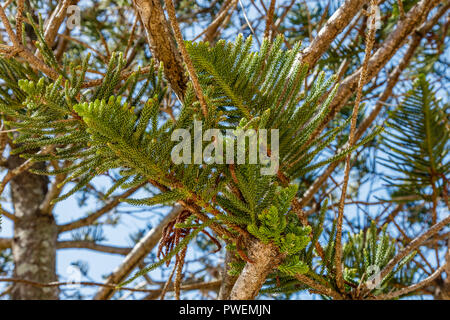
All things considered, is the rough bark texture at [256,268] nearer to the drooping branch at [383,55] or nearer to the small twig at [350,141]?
the small twig at [350,141]

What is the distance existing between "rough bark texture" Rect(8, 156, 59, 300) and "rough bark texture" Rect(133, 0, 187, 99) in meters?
1.50

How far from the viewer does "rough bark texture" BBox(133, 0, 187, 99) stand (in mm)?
920

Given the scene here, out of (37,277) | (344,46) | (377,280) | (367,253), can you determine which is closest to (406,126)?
(344,46)

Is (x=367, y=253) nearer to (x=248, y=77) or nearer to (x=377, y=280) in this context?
(x=377, y=280)

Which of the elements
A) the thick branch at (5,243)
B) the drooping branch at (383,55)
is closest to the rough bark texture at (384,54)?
the drooping branch at (383,55)

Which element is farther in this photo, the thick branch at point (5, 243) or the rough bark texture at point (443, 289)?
the thick branch at point (5, 243)

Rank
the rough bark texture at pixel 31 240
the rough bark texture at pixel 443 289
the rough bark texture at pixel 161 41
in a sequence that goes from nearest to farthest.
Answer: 1. the rough bark texture at pixel 161 41
2. the rough bark texture at pixel 443 289
3. the rough bark texture at pixel 31 240

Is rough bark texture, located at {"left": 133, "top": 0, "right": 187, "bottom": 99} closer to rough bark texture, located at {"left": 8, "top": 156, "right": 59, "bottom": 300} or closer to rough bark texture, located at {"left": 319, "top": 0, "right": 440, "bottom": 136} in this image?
rough bark texture, located at {"left": 319, "top": 0, "right": 440, "bottom": 136}

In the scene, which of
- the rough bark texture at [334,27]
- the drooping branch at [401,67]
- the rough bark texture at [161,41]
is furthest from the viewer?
the drooping branch at [401,67]

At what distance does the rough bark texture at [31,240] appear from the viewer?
2.17 meters

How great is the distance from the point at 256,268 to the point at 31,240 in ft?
5.92

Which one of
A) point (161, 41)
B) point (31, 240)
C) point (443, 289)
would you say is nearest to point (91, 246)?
point (31, 240)

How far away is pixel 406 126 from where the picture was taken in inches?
60.7

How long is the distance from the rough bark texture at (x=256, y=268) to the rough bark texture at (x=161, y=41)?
1.21 feet
